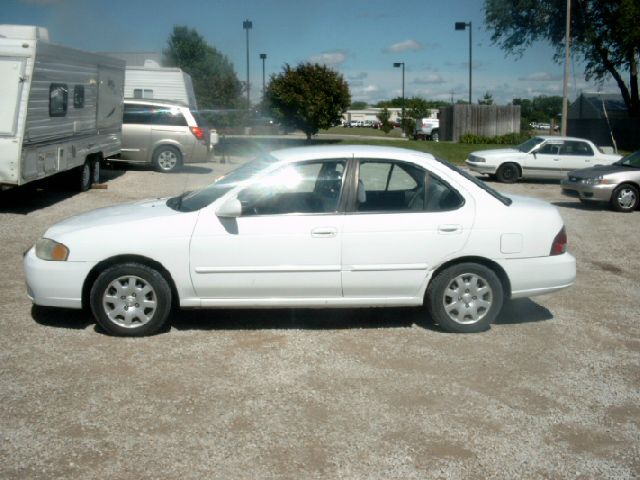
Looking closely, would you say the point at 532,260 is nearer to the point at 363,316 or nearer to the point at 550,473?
the point at 363,316

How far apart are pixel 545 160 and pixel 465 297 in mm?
15222

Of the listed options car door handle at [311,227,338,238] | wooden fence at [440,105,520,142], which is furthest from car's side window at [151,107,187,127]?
wooden fence at [440,105,520,142]

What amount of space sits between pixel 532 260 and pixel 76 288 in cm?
372

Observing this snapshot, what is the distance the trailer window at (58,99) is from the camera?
42.8 feet

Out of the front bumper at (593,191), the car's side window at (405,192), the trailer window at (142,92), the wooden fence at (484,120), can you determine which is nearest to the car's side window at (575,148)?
the front bumper at (593,191)

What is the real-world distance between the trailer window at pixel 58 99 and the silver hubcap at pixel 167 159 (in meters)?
5.97

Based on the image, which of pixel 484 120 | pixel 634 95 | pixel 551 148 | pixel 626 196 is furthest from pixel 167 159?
pixel 634 95

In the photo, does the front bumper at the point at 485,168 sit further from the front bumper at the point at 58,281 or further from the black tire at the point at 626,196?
the front bumper at the point at 58,281

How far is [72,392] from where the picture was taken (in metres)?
5.02

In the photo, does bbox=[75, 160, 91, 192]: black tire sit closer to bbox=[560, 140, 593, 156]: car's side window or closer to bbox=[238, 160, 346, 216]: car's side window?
bbox=[238, 160, 346, 216]: car's side window

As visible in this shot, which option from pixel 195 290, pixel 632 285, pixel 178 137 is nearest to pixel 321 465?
pixel 195 290

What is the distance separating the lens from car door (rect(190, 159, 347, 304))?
605 centimetres

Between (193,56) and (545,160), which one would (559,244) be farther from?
(193,56)

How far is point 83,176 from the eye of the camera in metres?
15.8
